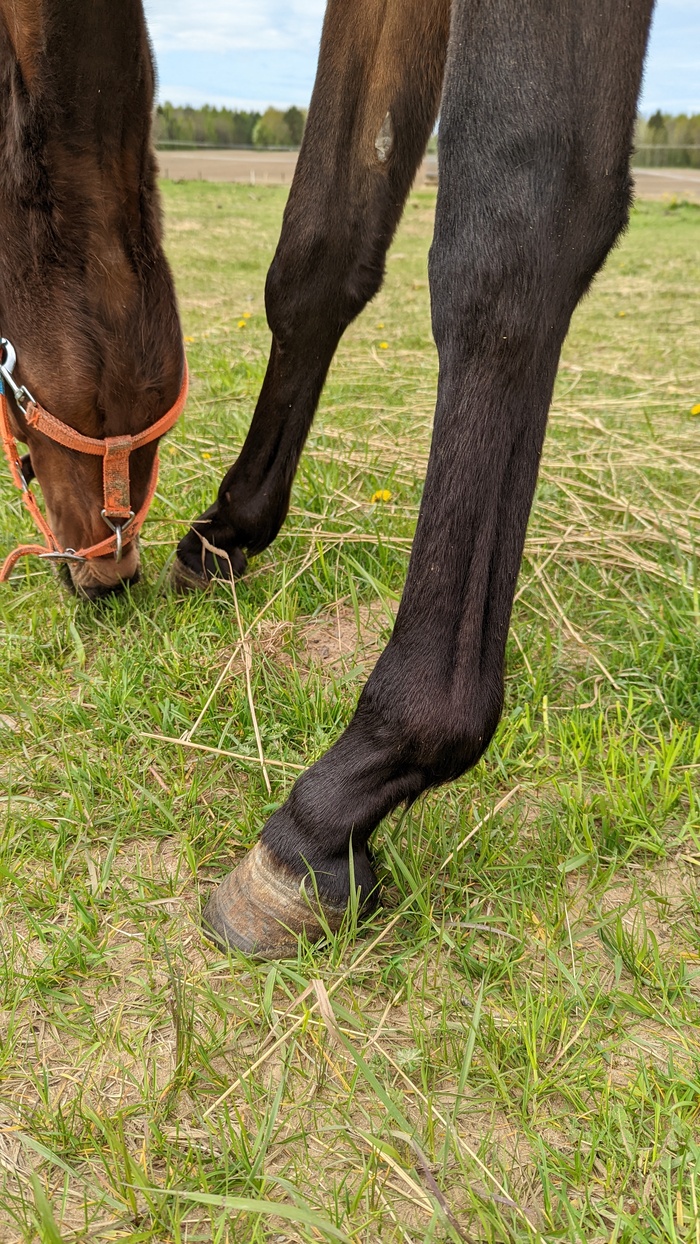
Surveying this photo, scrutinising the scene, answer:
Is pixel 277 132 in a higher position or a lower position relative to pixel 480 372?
higher

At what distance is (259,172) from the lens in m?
25.2

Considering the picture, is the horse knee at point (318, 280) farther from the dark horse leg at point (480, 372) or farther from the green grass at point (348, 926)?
the dark horse leg at point (480, 372)

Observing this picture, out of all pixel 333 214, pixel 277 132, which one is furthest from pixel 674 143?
pixel 333 214

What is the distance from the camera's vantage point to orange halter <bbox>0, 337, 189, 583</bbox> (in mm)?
1653

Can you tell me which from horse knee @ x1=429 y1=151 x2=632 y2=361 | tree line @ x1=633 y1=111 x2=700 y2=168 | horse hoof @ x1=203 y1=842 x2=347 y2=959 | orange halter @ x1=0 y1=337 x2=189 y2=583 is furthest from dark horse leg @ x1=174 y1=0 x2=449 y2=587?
tree line @ x1=633 y1=111 x2=700 y2=168

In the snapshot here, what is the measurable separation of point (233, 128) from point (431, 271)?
108ft

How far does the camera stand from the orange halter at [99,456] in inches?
65.1

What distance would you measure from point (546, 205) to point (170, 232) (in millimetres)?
10898

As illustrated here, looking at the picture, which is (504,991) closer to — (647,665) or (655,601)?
(647,665)

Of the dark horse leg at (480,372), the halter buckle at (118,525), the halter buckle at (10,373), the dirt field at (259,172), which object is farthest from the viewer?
the dirt field at (259,172)

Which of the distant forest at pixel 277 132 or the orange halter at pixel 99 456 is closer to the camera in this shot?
the orange halter at pixel 99 456

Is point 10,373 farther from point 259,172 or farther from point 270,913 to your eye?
point 259,172

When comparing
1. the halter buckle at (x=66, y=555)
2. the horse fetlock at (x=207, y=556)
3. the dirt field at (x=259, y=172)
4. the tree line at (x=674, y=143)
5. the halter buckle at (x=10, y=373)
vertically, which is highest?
the tree line at (x=674, y=143)

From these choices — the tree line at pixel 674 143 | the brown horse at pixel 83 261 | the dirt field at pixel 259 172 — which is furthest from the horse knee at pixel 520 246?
the tree line at pixel 674 143
